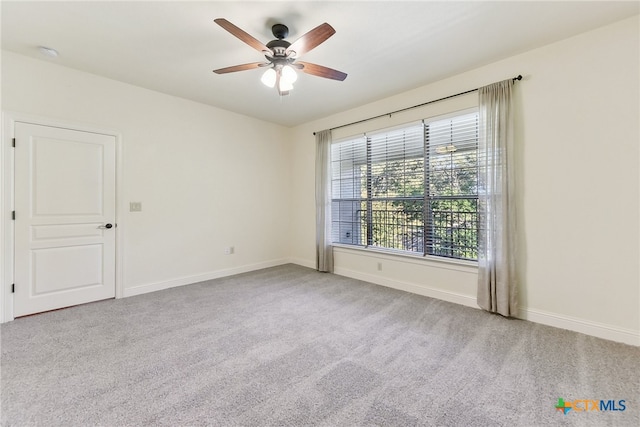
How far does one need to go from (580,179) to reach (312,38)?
2.73 m

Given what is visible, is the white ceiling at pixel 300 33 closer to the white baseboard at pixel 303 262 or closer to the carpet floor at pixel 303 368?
the carpet floor at pixel 303 368

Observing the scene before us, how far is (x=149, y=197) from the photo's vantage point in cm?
376

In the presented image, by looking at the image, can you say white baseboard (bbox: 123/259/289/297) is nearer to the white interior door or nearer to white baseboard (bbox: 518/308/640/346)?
the white interior door

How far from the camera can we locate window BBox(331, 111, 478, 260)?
10.9 ft

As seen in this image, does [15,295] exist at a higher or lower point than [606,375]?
higher

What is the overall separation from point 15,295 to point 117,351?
5.60ft

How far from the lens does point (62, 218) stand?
3139 millimetres

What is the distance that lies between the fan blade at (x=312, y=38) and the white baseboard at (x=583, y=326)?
3232 mm

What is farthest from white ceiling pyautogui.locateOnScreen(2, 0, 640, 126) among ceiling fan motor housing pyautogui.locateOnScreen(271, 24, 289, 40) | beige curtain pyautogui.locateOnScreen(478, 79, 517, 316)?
beige curtain pyautogui.locateOnScreen(478, 79, 517, 316)

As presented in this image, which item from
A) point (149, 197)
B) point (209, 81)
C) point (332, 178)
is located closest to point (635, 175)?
point (332, 178)

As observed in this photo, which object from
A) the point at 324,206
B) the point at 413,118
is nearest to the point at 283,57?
the point at 413,118

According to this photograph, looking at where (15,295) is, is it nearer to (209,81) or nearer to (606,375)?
(209,81)

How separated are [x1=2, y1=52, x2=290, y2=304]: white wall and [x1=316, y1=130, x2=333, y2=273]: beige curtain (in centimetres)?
99

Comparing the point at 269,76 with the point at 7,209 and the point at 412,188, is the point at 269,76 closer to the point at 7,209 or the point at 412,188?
the point at 412,188
